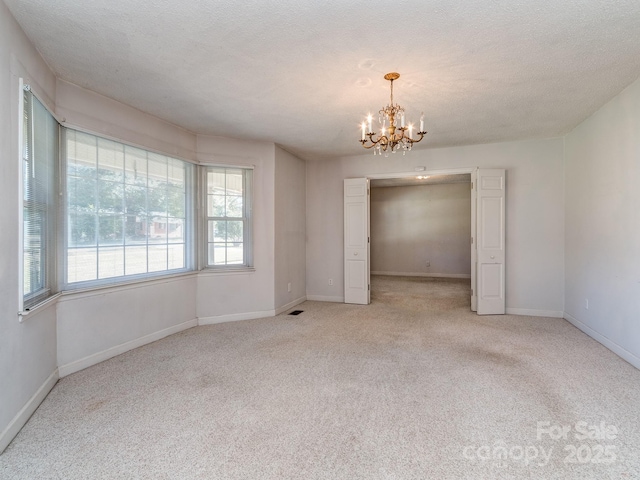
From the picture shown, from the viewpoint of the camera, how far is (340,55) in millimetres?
2508

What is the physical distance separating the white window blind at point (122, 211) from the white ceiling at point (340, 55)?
1.93 feet

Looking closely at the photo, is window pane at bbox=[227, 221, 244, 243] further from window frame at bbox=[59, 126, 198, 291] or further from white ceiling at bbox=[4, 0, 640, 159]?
white ceiling at bbox=[4, 0, 640, 159]

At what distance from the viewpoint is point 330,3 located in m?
1.95

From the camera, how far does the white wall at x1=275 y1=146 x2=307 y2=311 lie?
507 centimetres

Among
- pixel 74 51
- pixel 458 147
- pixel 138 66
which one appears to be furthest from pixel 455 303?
pixel 74 51

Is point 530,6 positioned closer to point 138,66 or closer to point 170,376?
point 138,66

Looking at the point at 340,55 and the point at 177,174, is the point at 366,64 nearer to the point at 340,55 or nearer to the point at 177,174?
the point at 340,55

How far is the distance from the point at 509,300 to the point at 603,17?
12.7 feet

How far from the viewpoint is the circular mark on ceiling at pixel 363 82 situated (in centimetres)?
289

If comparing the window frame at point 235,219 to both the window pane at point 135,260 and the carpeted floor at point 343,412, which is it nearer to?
the window pane at point 135,260

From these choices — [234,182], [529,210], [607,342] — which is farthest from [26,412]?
[529,210]

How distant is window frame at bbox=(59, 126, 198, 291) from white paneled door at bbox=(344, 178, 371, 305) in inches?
98.9

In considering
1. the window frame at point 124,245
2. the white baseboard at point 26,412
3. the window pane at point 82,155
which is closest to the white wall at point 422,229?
the window frame at point 124,245

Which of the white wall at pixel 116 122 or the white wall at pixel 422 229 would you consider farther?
the white wall at pixel 422 229
